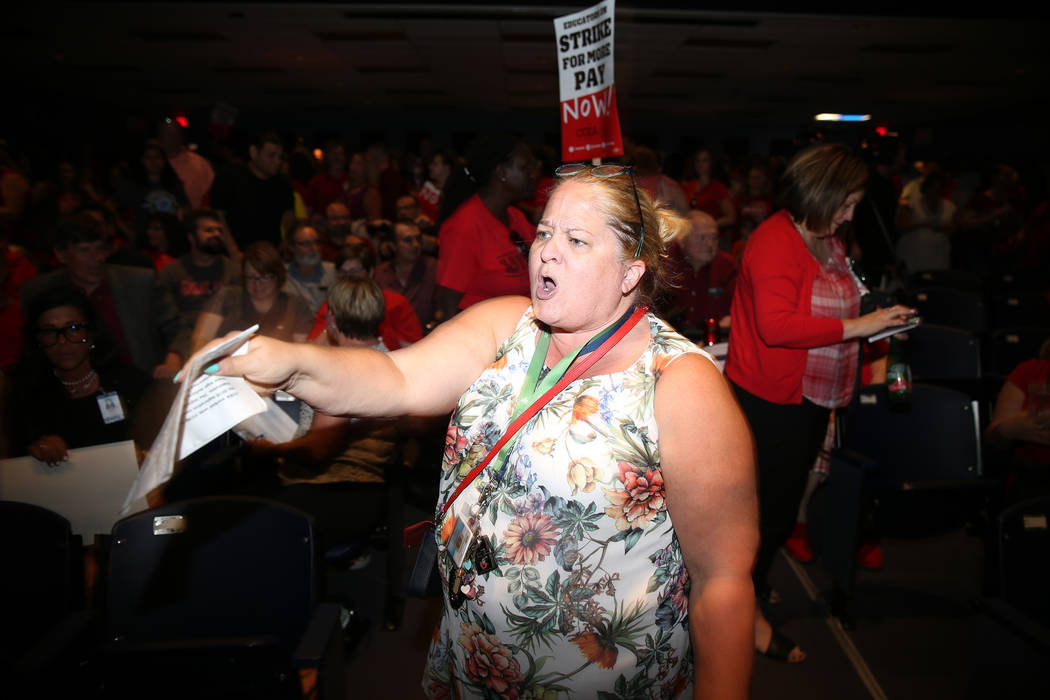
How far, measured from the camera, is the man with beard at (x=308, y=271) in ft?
15.0

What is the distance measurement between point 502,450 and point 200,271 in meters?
3.89

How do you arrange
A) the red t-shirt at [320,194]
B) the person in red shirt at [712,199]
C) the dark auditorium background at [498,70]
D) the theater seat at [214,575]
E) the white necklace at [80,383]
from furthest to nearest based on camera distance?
the red t-shirt at [320,194] → the dark auditorium background at [498,70] → the person in red shirt at [712,199] → the white necklace at [80,383] → the theater seat at [214,575]

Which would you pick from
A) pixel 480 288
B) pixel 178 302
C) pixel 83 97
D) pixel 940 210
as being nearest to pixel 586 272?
pixel 480 288

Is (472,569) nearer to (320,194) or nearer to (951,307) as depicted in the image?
(951,307)

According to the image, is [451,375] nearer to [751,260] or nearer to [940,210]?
[751,260]

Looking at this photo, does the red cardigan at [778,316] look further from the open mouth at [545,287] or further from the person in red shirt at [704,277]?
the person in red shirt at [704,277]

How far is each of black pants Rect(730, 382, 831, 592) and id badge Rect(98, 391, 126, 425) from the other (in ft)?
8.85

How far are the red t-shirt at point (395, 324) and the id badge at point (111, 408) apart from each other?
104 centimetres

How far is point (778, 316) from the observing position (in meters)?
2.29

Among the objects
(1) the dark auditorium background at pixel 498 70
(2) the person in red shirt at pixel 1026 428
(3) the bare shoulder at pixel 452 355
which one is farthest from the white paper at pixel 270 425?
(2) the person in red shirt at pixel 1026 428

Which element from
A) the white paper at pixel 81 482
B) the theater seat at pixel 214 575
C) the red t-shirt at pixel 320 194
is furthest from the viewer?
the red t-shirt at pixel 320 194

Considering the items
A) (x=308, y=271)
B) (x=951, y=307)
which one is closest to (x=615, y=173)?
(x=308, y=271)

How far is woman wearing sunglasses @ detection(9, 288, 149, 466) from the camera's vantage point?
255cm

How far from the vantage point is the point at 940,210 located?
Result: 7258 millimetres
